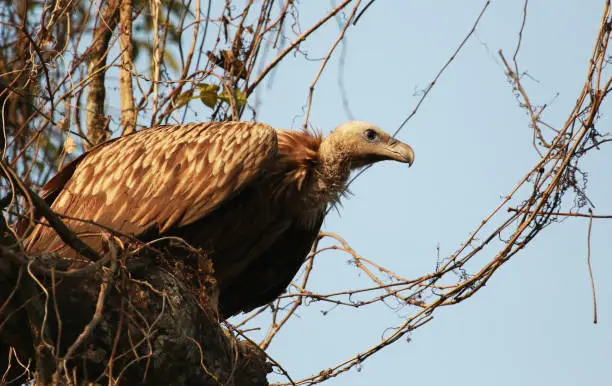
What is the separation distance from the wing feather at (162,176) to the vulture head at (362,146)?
0.51 m

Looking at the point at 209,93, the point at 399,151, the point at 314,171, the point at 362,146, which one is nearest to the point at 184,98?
the point at 209,93

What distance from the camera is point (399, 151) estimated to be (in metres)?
6.55

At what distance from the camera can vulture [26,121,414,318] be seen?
19.3ft

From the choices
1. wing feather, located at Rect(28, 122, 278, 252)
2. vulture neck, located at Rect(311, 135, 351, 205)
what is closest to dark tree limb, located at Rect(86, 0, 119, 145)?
wing feather, located at Rect(28, 122, 278, 252)

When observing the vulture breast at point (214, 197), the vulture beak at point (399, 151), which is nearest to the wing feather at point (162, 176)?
the vulture breast at point (214, 197)

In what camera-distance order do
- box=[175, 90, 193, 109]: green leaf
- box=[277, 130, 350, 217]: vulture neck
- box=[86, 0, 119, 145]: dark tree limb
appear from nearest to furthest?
box=[277, 130, 350, 217]: vulture neck → box=[175, 90, 193, 109]: green leaf → box=[86, 0, 119, 145]: dark tree limb

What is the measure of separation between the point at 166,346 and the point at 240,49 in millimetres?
3441

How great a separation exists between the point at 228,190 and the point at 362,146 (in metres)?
1.14

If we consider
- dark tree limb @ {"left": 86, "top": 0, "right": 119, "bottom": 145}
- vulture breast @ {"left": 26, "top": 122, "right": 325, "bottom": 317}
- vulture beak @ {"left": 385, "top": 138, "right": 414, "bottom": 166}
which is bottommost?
vulture breast @ {"left": 26, "top": 122, "right": 325, "bottom": 317}

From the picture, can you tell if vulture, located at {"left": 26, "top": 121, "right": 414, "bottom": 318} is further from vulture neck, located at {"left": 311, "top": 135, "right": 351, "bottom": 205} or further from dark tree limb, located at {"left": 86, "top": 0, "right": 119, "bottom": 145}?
dark tree limb, located at {"left": 86, "top": 0, "right": 119, "bottom": 145}

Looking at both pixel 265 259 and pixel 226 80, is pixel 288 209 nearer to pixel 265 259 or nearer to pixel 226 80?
pixel 265 259

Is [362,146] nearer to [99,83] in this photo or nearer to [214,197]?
[214,197]

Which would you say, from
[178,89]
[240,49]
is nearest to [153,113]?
[178,89]

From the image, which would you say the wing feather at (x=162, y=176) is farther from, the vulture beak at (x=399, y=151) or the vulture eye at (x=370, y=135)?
the vulture beak at (x=399, y=151)
